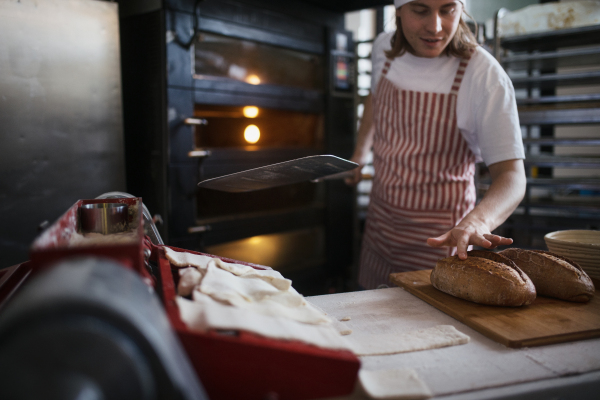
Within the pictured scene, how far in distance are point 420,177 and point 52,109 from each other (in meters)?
1.66


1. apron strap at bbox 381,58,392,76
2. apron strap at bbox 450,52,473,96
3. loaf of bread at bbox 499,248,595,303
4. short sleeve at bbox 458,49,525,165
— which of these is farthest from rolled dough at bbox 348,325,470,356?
apron strap at bbox 381,58,392,76

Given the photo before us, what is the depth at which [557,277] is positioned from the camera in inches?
43.9

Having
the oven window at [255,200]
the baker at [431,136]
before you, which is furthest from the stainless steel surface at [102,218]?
the oven window at [255,200]

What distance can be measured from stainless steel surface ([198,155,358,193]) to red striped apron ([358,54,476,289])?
0.64m

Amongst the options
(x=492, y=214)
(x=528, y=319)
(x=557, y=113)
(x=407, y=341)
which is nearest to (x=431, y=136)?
(x=492, y=214)

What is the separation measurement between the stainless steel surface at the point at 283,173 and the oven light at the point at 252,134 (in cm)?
166

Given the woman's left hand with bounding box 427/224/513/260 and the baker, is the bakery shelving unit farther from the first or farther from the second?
the woman's left hand with bounding box 427/224/513/260

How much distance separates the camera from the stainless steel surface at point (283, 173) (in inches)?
40.4

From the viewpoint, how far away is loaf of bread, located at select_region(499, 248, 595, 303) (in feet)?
3.60

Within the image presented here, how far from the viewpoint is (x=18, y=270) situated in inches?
36.9

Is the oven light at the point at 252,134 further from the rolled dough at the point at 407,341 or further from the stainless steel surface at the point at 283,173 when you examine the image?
the rolled dough at the point at 407,341

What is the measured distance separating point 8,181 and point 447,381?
1.95 metres

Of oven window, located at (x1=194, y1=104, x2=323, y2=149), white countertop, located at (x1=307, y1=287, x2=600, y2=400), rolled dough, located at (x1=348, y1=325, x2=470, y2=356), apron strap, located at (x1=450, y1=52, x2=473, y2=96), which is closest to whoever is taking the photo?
white countertop, located at (x1=307, y1=287, x2=600, y2=400)

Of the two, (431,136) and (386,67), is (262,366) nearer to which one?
(431,136)
